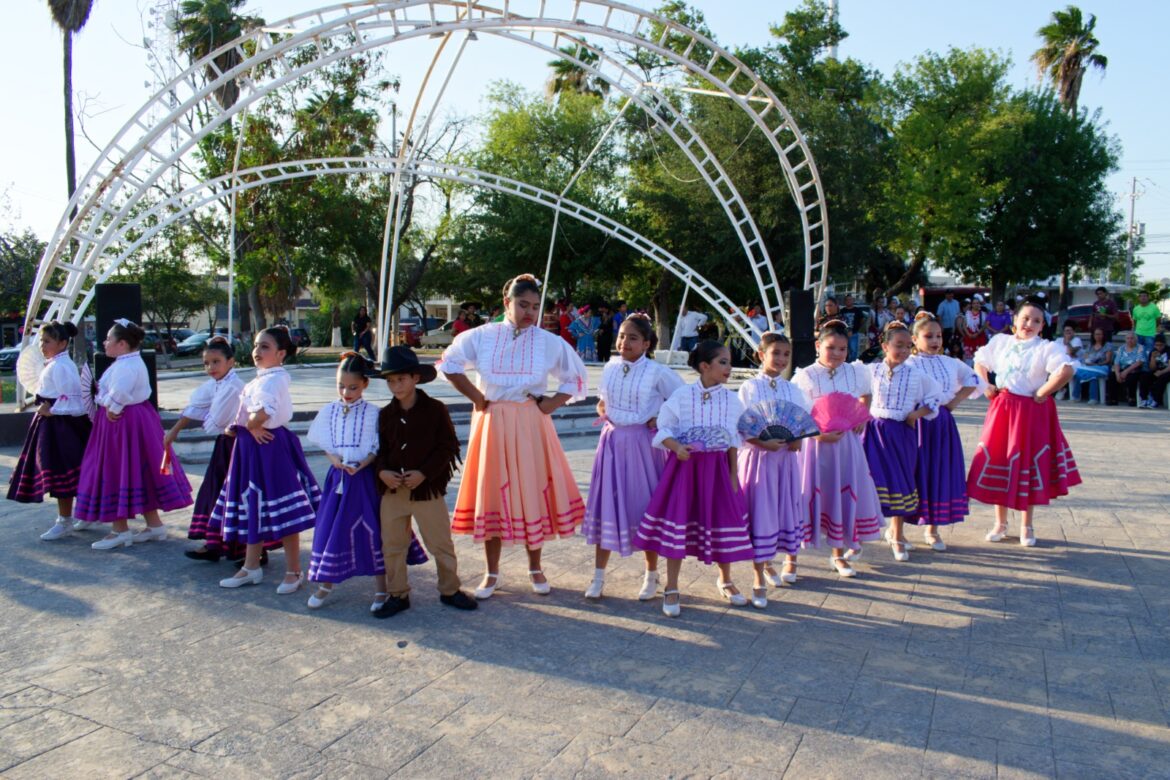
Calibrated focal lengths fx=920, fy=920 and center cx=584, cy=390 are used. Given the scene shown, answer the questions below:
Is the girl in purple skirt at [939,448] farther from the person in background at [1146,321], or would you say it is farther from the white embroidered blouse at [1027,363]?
the person in background at [1146,321]

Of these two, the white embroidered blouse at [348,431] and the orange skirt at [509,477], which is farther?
the orange skirt at [509,477]

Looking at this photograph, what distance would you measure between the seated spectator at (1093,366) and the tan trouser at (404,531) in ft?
43.9

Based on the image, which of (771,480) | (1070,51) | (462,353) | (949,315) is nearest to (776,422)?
(771,480)

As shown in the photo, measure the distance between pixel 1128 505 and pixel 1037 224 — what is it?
2751cm

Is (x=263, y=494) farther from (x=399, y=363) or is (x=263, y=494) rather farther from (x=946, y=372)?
(x=946, y=372)

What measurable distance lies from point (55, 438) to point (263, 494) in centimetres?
228

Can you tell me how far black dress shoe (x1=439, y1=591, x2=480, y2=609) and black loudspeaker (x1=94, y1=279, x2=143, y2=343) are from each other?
18.4ft

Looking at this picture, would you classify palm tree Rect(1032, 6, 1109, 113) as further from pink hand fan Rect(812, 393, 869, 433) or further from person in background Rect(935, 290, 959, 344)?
pink hand fan Rect(812, 393, 869, 433)

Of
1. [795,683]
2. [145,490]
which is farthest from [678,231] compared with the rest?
[795,683]

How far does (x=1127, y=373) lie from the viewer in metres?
14.6

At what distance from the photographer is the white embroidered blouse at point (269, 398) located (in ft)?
16.5

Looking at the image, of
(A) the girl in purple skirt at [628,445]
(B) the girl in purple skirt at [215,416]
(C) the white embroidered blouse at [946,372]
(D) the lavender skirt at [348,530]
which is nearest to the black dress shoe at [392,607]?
(D) the lavender skirt at [348,530]

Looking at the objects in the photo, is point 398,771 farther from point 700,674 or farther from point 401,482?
point 401,482

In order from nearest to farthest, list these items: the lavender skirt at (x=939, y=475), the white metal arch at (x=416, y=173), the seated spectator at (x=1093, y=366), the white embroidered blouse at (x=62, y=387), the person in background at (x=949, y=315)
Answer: the lavender skirt at (x=939, y=475)
the white embroidered blouse at (x=62, y=387)
the white metal arch at (x=416, y=173)
the seated spectator at (x=1093, y=366)
the person in background at (x=949, y=315)
